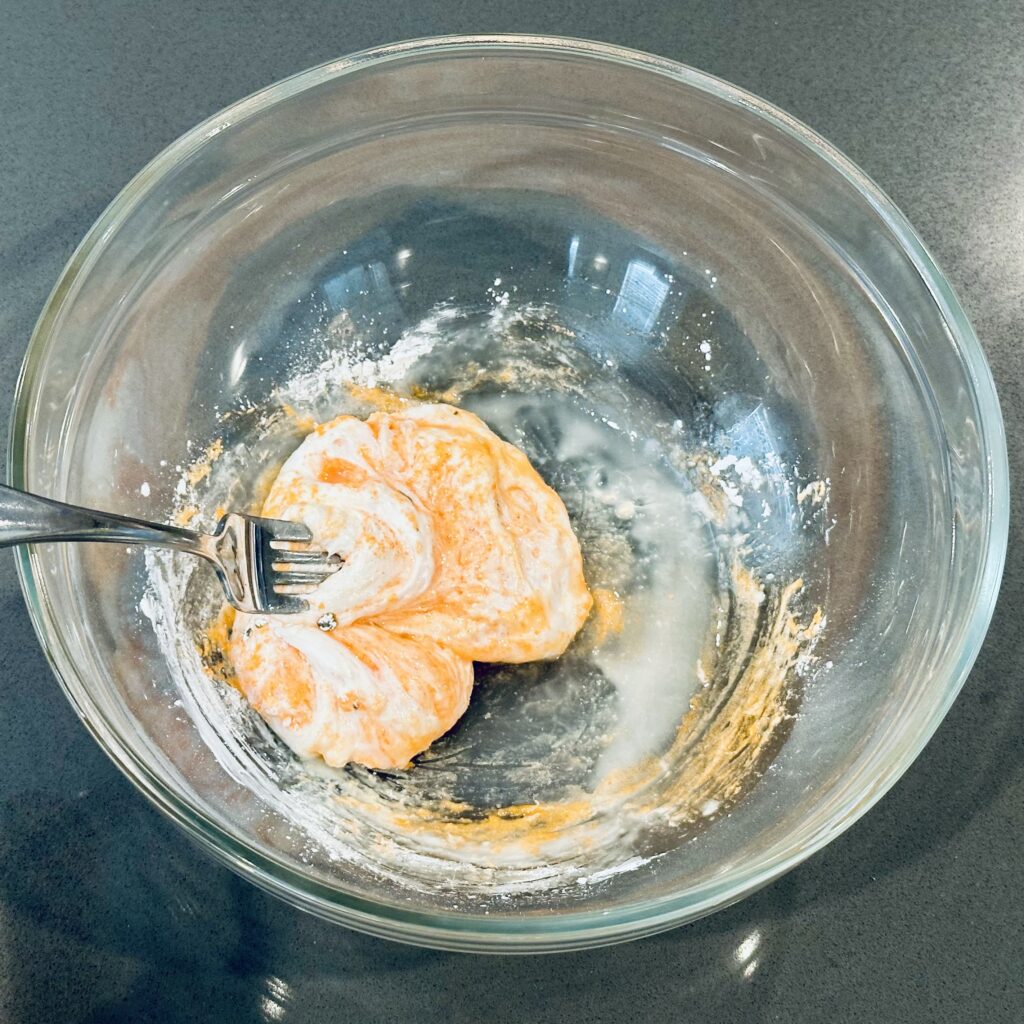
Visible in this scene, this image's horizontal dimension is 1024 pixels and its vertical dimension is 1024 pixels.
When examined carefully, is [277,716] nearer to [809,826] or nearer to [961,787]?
[809,826]

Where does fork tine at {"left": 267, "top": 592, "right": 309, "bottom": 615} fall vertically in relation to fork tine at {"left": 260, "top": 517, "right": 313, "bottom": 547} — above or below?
below

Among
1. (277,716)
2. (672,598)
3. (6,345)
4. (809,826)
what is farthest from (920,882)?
(6,345)

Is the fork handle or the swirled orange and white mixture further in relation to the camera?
the swirled orange and white mixture

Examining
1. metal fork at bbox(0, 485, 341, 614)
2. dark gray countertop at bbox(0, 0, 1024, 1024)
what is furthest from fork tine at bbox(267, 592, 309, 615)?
dark gray countertop at bbox(0, 0, 1024, 1024)

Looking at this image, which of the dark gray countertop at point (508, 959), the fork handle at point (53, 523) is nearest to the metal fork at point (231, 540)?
the fork handle at point (53, 523)

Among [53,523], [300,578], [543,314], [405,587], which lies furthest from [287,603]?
[543,314]

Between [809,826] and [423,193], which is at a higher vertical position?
[423,193]

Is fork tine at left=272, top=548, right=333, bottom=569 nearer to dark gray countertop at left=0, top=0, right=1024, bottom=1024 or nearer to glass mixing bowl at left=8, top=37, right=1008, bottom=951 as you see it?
glass mixing bowl at left=8, top=37, right=1008, bottom=951

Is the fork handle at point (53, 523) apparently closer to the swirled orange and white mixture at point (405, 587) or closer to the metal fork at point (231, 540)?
the metal fork at point (231, 540)
